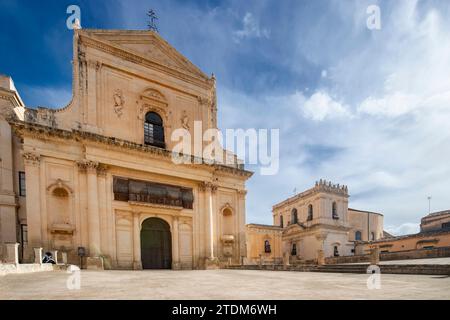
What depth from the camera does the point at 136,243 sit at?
1769 centimetres

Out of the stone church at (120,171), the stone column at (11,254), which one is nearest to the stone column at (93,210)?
the stone church at (120,171)

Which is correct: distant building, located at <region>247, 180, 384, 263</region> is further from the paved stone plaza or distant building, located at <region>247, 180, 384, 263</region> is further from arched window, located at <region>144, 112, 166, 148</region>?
the paved stone plaza

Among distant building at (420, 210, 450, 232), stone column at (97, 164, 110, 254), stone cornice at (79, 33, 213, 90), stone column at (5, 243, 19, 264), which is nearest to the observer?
stone column at (5, 243, 19, 264)

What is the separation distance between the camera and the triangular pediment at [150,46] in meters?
19.4

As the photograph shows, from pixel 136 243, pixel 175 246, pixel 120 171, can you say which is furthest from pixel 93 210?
pixel 175 246

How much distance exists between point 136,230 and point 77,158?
18.9ft

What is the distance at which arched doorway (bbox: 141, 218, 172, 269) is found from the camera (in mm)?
19234

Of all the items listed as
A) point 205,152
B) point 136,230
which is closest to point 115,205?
point 136,230

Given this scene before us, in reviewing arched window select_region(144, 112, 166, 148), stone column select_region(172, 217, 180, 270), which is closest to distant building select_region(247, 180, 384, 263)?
stone column select_region(172, 217, 180, 270)

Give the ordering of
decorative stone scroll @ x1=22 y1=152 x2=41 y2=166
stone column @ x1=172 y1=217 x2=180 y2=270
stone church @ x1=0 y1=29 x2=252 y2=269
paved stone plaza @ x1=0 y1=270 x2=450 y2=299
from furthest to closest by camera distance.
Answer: stone column @ x1=172 y1=217 x2=180 y2=270
stone church @ x1=0 y1=29 x2=252 y2=269
decorative stone scroll @ x1=22 y1=152 x2=41 y2=166
paved stone plaza @ x1=0 y1=270 x2=450 y2=299

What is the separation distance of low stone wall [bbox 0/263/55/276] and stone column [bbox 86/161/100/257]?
3.23 m

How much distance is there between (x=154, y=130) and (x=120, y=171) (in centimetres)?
431

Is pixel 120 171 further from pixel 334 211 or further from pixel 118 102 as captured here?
pixel 334 211
